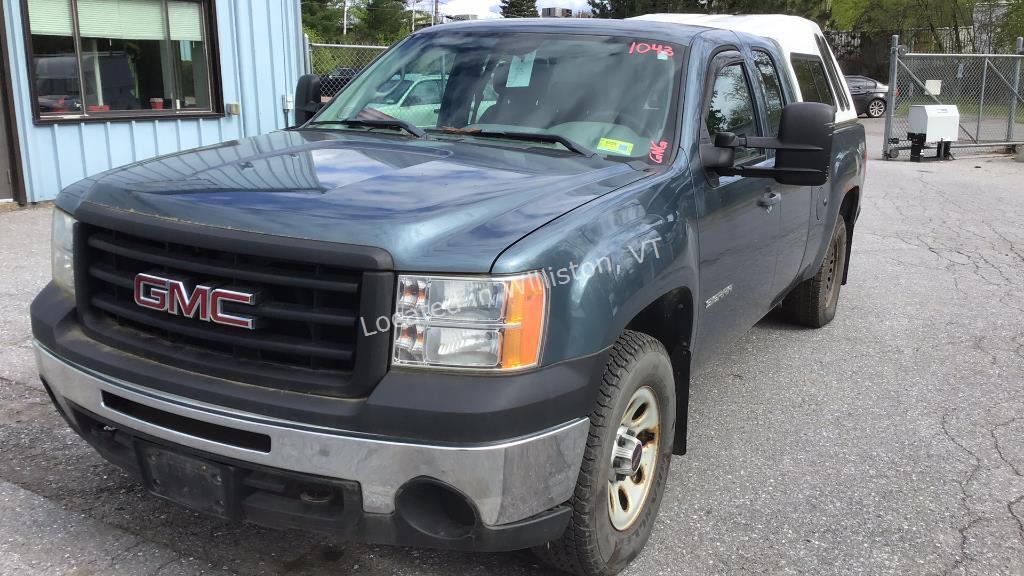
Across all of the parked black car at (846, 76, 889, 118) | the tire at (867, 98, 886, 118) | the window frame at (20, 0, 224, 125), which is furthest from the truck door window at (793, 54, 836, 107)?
the tire at (867, 98, 886, 118)

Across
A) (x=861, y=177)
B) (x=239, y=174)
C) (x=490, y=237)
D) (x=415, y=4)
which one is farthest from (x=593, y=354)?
(x=415, y=4)

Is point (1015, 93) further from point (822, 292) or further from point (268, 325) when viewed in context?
point (268, 325)

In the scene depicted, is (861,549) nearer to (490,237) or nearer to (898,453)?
(898,453)

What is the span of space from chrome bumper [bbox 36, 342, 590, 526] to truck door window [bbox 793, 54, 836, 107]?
3.51 metres

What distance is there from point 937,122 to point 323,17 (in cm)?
5693

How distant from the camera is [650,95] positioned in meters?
3.55

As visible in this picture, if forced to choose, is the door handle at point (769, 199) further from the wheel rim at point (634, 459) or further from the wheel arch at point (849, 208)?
the wheel arch at point (849, 208)

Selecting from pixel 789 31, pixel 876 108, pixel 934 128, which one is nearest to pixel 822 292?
pixel 789 31

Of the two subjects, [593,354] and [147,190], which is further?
[147,190]

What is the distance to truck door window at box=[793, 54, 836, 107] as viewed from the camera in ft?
17.5

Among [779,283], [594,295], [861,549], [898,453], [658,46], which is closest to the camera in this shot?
[594,295]

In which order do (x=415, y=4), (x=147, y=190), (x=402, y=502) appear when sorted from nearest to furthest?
(x=402, y=502), (x=147, y=190), (x=415, y=4)

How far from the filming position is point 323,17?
2603 inches

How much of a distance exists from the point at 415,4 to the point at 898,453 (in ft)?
289
